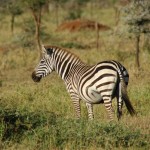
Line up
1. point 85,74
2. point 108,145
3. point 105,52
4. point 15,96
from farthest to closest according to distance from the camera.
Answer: point 105,52, point 15,96, point 85,74, point 108,145

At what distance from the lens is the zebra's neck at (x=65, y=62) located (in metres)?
10.3

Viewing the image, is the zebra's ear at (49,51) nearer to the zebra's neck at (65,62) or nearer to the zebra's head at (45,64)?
the zebra's head at (45,64)

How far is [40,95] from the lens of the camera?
12.7m

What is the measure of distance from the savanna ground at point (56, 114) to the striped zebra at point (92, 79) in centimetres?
42

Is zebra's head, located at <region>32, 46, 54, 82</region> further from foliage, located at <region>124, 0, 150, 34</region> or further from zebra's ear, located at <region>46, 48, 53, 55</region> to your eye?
foliage, located at <region>124, 0, 150, 34</region>

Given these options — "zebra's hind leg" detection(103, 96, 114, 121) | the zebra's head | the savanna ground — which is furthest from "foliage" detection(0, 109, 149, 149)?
the zebra's head

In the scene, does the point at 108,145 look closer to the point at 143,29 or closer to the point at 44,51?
the point at 44,51

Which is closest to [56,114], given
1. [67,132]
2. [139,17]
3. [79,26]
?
[67,132]

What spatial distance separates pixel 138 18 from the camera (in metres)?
17.5

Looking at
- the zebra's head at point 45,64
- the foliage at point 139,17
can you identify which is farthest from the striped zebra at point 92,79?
the foliage at point 139,17

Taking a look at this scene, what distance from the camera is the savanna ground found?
7.52m

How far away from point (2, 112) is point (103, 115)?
3.01 meters


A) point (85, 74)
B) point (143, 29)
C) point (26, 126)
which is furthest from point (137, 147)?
point (143, 29)

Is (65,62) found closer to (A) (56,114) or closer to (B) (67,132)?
(A) (56,114)
